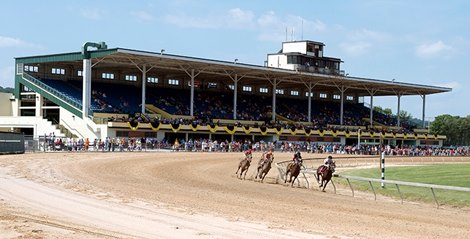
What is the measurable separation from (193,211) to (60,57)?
4703 centimetres

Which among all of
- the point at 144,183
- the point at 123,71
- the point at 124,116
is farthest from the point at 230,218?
the point at 123,71

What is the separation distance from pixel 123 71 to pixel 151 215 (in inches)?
2236

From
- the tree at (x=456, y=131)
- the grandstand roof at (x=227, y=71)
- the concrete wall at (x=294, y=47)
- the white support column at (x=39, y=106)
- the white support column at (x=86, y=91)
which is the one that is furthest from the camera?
the tree at (x=456, y=131)

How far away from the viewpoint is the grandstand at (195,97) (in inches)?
2292

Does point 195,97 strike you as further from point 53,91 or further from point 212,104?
point 53,91

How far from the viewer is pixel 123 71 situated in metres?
70.9

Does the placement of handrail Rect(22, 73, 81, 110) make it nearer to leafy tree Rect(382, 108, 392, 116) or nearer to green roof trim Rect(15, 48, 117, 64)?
green roof trim Rect(15, 48, 117, 64)

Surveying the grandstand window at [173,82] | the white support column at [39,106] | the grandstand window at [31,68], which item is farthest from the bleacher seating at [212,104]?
the grandstand window at [31,68]

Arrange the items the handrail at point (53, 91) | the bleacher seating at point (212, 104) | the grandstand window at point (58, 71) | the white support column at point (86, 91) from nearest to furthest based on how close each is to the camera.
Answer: the white support column at point (86, 91), the handrail at point (53, 91), the bleacher seating at point (212, 104), the grandstand window at point (58, 71)

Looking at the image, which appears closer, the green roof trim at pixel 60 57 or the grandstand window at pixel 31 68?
the green roof trim at pixel 60 57

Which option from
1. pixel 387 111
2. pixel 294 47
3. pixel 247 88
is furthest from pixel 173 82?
pixel 387 111

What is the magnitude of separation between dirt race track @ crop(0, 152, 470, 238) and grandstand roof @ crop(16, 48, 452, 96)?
1275 inches

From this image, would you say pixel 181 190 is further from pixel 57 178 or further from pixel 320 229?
pixel 320 229

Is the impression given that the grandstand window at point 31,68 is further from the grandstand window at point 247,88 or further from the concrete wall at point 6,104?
the grandstand window at point 247,88
